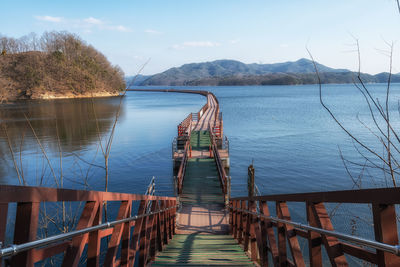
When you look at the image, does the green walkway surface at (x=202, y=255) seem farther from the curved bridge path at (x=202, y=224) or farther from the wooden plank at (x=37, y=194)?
the wooden plank at (x=37, y=194)

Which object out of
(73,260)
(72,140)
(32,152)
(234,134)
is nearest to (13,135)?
(72,140)

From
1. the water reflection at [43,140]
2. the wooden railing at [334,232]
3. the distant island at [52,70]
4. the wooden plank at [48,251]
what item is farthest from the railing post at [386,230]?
the distant island at [52,70]

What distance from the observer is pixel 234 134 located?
119ft

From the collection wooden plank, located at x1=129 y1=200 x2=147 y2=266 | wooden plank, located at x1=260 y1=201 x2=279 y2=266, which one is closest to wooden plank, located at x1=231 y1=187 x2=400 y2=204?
wooden plank, located at x1=260 y1=201 x2=279 y2=266

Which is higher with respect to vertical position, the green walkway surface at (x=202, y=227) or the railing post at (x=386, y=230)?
the railing post at (x=386, y=230)

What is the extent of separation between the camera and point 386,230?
158 centimetres

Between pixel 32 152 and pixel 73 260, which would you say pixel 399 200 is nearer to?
pixel 73 260

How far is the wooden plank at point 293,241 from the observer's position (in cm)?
276

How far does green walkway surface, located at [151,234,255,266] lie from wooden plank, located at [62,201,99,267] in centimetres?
249

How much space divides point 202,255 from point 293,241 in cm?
279

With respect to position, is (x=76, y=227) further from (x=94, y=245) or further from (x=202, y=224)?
(x=202, y=224)

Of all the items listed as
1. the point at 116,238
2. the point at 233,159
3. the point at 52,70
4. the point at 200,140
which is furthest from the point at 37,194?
the point at 52,70

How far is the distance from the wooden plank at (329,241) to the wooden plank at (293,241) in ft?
2.01

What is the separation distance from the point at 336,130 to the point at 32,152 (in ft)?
112
